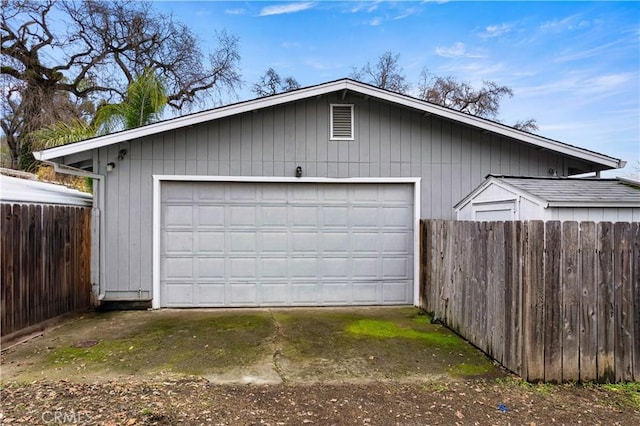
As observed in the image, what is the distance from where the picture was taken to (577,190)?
5.14 meters

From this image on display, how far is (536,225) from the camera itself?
3760mm

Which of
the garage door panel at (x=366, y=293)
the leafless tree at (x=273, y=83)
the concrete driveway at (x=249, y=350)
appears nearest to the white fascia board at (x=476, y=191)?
the concrete driveway at (x=249, y=350)

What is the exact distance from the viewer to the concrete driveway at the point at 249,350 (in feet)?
13.2

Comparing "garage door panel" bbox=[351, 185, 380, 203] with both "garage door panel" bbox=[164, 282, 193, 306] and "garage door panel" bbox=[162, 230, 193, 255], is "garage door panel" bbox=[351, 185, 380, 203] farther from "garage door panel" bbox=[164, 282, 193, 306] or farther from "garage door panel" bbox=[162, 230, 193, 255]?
"garage door panel" bbox=[164, 282, 193, 306]

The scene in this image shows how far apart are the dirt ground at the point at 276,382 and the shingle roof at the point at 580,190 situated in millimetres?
2093

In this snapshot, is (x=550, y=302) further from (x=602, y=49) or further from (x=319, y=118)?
(x=602, y=49)

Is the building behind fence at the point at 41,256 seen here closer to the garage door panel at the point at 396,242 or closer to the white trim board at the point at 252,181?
the white trim board at the point at 252,181

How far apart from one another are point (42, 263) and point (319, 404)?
4531 millimetres

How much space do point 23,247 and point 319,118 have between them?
16.1 feet

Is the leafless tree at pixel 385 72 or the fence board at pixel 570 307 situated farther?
the leafless tree at pixel 385 72

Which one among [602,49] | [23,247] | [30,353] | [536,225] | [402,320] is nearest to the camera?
[536,225]

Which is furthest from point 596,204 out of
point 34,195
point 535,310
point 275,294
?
point 34,195

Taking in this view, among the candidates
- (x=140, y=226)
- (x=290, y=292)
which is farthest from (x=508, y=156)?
(x=140, y=226)

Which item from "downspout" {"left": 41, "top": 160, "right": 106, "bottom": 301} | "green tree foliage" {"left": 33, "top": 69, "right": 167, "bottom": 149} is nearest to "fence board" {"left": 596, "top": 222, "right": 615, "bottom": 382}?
"downspout" {"left": 41, "top": 160, "right": 106, "bottom": 301}
